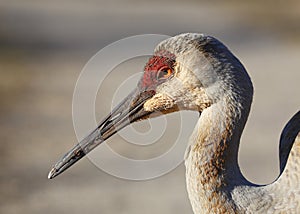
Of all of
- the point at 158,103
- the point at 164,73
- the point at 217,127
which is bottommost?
the point at 217,127

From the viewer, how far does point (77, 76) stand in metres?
13.5

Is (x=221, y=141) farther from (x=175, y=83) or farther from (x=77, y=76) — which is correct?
(x=77, y=76)

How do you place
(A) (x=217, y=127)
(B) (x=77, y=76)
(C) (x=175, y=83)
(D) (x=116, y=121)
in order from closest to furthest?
(A) (x=217, y=127) → (C) (x=175, y=83) → (D) (x=116, y=121) → (B) (x=77, y=76)

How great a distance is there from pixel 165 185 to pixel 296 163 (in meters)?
4.95

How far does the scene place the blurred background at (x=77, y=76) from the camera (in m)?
9.40

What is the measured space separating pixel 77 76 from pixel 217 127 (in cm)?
882

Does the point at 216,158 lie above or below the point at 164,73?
below

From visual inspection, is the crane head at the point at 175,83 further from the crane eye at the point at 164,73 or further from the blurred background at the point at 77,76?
the blurred background at the point at 77,76

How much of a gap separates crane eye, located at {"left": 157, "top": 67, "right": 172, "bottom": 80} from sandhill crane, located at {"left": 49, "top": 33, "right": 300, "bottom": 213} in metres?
0.02

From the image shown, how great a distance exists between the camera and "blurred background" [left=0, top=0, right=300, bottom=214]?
30.8ft

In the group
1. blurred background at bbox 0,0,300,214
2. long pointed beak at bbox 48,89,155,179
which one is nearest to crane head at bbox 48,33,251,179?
long pointed beak at bbox 48,89,155,179

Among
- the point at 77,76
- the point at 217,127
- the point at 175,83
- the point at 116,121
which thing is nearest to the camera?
the point at 217,127

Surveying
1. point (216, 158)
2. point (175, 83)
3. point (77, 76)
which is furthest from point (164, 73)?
point (77, 76)

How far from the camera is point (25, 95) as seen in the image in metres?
12.5
